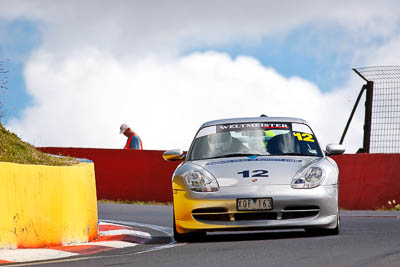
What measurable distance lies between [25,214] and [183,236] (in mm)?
1650

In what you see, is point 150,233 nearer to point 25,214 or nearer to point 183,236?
point 183,236

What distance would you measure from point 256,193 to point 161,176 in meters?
10.0

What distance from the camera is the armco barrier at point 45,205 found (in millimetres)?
8969

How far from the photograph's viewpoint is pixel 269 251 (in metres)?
8.23

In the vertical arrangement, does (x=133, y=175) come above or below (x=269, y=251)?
above

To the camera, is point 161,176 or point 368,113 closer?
point 368,113

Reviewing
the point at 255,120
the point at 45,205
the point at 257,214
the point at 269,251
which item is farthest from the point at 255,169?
the point at 45,205

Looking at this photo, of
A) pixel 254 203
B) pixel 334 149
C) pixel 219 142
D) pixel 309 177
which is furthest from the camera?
pixel 219 142

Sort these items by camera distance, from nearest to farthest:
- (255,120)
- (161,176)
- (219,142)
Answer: (219,142), (255,120), (161,176)

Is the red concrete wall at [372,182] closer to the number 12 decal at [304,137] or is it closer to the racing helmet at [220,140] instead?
the number 12 decal at [304,137]

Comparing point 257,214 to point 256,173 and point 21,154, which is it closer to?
point 256,173

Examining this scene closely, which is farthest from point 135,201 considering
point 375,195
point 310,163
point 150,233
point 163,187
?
point 310,163

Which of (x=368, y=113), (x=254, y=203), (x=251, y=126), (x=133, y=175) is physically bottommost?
(x=254, y=203)

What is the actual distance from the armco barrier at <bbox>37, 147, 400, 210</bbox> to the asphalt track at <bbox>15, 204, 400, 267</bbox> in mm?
6823
